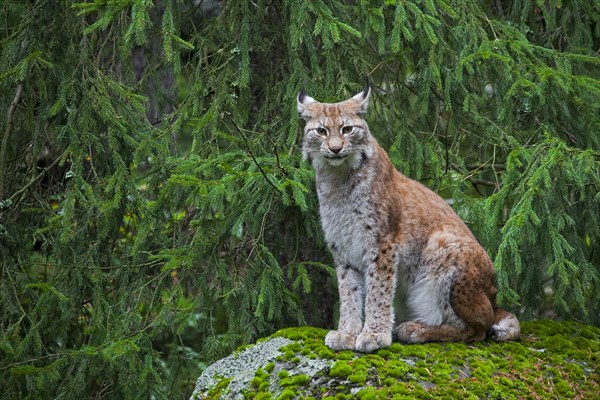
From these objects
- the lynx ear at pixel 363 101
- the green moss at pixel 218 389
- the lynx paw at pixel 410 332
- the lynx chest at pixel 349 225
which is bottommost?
the green moss at pixel 218 389

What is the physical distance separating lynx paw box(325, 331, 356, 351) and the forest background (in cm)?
92

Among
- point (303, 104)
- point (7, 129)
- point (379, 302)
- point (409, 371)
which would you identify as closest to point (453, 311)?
point (379, 302)

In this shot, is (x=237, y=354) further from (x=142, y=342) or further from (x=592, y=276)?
(x=592, y=276)

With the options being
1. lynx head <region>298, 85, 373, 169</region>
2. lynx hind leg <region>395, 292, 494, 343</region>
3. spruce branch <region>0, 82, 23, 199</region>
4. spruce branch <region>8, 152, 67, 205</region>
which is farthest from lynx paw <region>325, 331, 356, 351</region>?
spruce branch <region>0, 82, 23, 199</region>

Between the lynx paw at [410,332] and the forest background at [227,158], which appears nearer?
the lynx paw at [410,332]

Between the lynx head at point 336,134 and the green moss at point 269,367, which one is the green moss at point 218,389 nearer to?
the green moss at point 269,367

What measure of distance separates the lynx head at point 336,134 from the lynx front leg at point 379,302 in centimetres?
65

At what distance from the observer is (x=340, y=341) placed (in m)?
5.27

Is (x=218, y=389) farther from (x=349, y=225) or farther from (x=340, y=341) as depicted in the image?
(x=349, y=225)

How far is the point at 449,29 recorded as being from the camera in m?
6.84

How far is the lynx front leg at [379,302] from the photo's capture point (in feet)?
17.3

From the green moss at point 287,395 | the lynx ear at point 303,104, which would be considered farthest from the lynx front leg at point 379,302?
the lynx ear at point 303,104

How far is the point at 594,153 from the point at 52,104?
13.3ft

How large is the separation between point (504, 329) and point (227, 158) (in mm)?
2225
